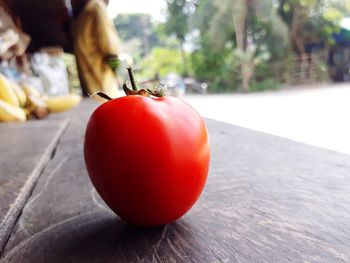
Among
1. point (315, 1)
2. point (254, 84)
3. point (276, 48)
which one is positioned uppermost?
point (315, 1)

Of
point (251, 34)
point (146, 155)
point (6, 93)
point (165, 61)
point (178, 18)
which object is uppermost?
point (146, 155)

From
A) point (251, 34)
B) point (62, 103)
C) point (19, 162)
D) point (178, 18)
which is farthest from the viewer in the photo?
point (178, 18)

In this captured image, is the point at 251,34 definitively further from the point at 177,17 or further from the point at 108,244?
the point at 108,244

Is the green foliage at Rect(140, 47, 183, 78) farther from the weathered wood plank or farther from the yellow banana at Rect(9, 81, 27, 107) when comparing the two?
the weathered wood plank

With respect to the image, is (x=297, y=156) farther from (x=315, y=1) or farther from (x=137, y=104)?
(x=315, y=1)

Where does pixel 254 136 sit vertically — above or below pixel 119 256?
below

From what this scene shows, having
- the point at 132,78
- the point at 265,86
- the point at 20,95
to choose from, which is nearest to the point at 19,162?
the point at 132,78

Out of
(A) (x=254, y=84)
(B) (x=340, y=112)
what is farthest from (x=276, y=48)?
(B) (x=340, y=112)

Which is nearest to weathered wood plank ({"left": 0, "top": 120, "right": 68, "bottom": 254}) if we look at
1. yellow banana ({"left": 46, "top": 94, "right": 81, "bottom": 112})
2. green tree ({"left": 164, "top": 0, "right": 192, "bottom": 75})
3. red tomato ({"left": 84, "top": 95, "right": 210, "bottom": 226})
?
red tomato ({"left": 84, "top": 95, "right": 210, "bottom": 226})

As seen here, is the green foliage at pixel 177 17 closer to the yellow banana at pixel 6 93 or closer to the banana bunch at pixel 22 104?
the banana bunch at pixel 22 104
